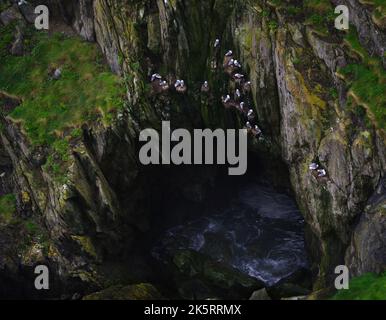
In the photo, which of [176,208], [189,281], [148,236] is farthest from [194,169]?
[189,281]

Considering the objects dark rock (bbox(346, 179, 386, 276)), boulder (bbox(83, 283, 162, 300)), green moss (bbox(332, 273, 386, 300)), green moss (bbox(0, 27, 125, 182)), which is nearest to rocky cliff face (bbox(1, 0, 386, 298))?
dark rock (bbox(346, 179, 386, 276))

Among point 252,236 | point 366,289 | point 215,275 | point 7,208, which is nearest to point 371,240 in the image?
point 366,289

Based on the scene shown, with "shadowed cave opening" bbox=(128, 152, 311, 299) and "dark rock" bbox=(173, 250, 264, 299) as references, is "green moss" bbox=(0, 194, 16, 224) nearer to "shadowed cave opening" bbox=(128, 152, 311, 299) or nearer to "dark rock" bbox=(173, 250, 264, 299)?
"shadowed cave opening" bbox=(128, 152, 311, 299)

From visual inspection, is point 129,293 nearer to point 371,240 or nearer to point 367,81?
point 371,240

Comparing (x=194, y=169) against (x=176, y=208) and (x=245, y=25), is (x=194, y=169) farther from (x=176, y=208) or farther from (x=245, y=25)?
(x=245, y=25)

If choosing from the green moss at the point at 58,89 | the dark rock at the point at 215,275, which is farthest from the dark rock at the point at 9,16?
the dark rock at the point at 215,275
